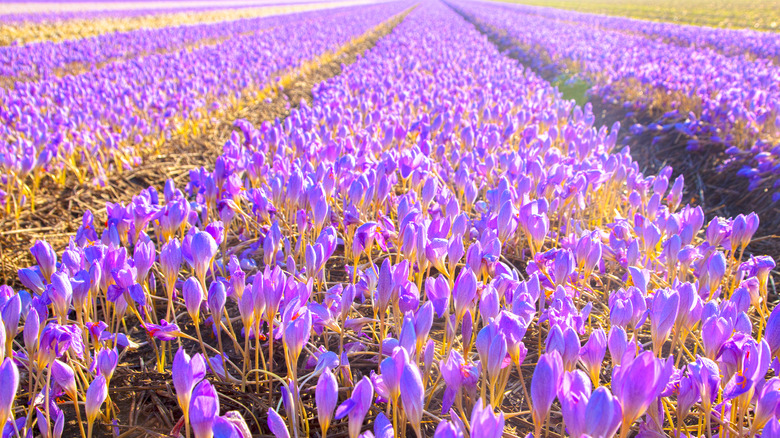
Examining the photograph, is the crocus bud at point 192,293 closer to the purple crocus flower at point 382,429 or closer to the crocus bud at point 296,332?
the crocus bud at point 296,332

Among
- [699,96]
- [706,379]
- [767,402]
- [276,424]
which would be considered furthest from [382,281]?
[699,96]

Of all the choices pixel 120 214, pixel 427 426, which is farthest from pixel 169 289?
pixel 427 426

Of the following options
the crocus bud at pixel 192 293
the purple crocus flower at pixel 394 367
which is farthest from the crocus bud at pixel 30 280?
the purple crocus flower at pixel 394 367

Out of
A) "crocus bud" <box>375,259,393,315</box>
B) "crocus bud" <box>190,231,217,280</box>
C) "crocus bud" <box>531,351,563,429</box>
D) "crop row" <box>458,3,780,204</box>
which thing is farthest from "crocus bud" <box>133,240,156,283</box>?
"crop row" <box>458,3,780,204</box>

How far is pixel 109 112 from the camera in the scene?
5113mm

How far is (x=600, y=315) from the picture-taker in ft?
6.25

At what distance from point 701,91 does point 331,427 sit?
5992mm

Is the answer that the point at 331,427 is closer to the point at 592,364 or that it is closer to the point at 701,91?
the point at 592,364

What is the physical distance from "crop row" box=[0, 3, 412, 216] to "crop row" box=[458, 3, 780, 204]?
532 centimetres

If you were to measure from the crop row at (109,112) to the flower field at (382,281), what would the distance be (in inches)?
1.8

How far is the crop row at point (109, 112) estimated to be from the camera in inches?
155

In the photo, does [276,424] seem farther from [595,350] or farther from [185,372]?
[595,350]

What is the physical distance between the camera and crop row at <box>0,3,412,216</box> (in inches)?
155

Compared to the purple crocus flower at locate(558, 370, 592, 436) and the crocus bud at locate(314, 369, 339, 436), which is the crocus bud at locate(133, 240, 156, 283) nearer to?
the crocus bud at locate(314, 369, 339, 436)
